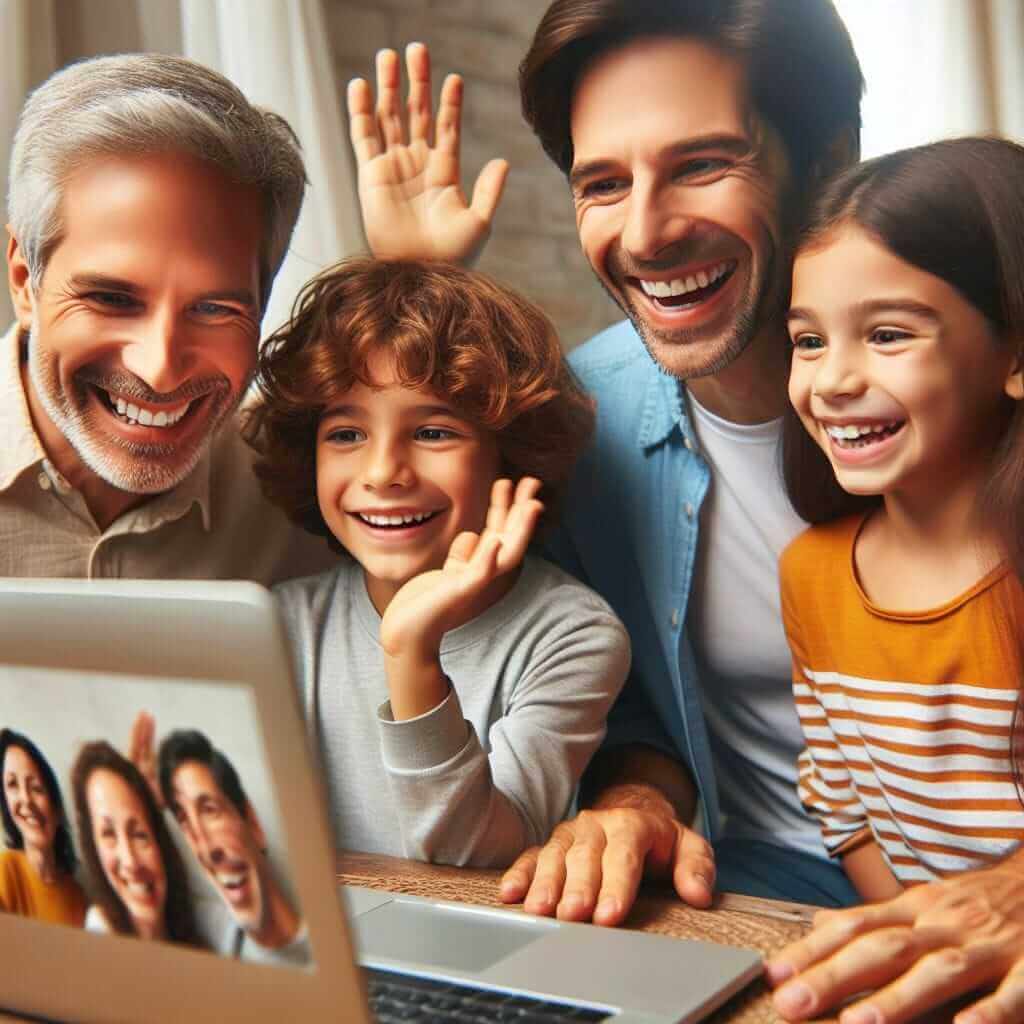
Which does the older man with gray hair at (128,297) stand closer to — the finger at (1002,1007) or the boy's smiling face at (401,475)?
Answer: the boy's smiling face at (401,475)

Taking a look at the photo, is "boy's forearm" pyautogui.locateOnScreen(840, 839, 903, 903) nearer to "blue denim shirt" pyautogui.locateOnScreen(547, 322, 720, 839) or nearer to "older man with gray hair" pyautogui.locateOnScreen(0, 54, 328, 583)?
"blue denim shirt" pyautogui.locateOnScreen(547, 322, 720, 839)

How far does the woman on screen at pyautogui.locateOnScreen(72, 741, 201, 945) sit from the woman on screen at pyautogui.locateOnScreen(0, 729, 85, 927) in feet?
0.07

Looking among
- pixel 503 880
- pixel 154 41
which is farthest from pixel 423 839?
pixel 154 41

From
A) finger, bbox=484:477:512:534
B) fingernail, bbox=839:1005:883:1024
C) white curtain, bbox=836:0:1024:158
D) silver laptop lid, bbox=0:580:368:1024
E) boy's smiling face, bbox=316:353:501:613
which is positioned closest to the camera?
silver laptop lid, bbox=0:580:368:1024

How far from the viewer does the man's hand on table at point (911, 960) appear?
80cm

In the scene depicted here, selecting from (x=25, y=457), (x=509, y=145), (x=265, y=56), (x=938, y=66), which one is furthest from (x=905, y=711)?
(x=509, y=145)

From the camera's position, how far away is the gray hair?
1339 millimetres

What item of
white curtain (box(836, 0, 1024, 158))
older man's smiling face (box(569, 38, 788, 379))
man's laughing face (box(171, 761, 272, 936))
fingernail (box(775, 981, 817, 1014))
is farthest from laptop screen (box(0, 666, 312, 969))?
white curtain (box(836, 0, 1024, 158))

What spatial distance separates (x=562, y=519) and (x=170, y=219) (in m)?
0.53

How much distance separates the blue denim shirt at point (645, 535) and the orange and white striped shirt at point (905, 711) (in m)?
0.17

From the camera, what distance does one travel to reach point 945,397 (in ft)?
3.55

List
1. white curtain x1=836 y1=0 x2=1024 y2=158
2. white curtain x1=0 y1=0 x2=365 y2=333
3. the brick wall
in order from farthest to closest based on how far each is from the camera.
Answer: the brick wall
white curtain x1=836 y1=0 x2=1024 y2=158
white curtain x1=0 y1=0 x2=365 y2=333

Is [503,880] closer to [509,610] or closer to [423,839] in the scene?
[423,839]

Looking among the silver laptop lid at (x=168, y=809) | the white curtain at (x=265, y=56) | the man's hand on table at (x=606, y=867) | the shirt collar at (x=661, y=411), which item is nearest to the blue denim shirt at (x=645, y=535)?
the shirt collar at (x=661, y=411)
